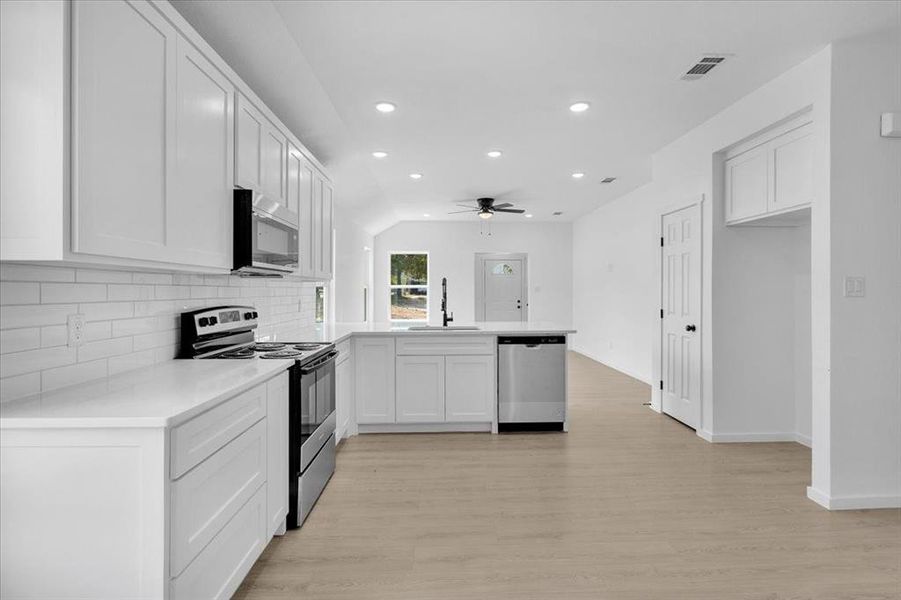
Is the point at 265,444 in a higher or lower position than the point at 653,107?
lower

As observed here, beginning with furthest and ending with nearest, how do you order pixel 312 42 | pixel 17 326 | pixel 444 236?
pixel 444 236 → pixel 312 42 → pixel 17 326

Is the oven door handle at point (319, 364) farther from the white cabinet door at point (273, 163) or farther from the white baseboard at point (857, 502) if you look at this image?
the white baseboard at point (857, 502)

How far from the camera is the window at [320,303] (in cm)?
577

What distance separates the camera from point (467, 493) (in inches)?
121

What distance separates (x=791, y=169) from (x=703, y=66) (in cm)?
94

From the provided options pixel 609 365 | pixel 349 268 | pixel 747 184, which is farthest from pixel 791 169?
pixel 349 268

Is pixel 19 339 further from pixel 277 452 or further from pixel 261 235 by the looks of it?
pixel 261 235

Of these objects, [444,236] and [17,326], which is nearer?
[17,326]

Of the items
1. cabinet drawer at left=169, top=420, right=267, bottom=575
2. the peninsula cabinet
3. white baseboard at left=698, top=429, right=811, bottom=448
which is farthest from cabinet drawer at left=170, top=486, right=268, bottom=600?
white baseboard at left=698, top=429, right=811, bottom=448

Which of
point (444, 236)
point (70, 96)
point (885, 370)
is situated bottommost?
point (885, 370)

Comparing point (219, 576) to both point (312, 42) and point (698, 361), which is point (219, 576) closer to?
point (312, 42)

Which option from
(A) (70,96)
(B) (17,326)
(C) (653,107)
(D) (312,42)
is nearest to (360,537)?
(B) (17,326)

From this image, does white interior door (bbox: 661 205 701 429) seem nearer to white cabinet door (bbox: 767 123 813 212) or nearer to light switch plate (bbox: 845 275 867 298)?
white cabinet door (bbox: 767 123 813 212)

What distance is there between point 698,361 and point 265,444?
3582mm
